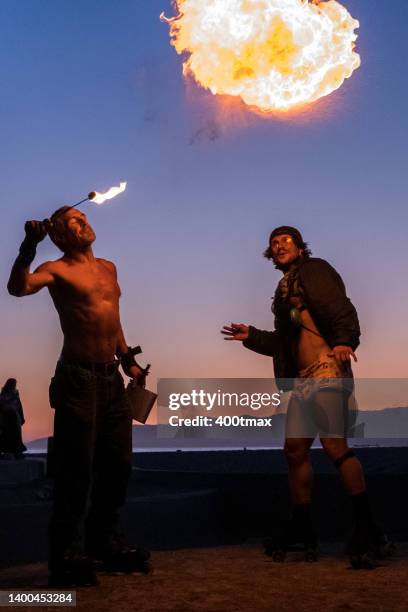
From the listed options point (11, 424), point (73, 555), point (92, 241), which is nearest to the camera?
point (73, 555)

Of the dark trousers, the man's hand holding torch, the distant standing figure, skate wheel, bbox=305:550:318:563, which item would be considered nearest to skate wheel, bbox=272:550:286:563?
skate wheel, bbox=305:550:318:563

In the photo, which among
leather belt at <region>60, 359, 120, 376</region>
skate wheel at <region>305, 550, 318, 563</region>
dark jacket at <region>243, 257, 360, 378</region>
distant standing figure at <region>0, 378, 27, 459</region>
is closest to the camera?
leather belt at <region>60, 359, 120, 376</region>

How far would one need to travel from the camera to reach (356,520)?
6.16m

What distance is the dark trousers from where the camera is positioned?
18.3 ft

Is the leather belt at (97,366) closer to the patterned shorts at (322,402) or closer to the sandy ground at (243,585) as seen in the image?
the sandy ground at (243,585)

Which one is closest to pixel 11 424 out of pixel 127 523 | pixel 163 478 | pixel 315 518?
pixel 163 478

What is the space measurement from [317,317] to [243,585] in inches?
75.8

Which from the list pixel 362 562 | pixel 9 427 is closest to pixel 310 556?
pixel 362 562

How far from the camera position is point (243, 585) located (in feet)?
17.6

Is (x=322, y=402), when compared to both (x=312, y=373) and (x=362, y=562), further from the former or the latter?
(x=362, y=562)

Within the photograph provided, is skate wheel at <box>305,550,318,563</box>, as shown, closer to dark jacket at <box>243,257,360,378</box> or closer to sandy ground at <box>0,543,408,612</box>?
sandy ground at <box>0,543,408,612</box>

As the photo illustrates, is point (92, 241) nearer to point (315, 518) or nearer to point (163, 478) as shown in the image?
point (315, 518)

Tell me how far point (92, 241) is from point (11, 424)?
44.7 ft

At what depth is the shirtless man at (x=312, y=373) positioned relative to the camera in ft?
20.6
